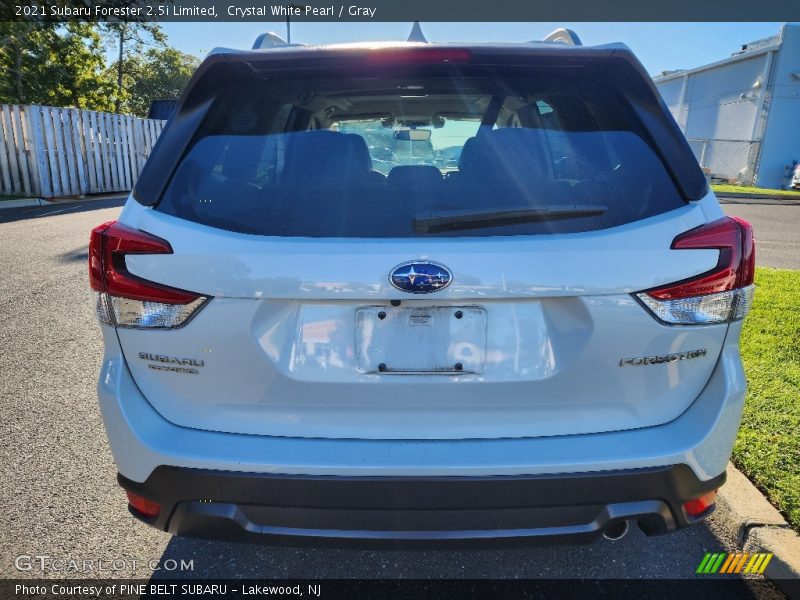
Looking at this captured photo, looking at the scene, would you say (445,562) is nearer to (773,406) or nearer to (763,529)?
(763,529)

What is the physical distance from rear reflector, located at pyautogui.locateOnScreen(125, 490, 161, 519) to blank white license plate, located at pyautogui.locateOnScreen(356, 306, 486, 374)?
2.54ft

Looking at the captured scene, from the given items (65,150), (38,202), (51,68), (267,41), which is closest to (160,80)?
(51,68)

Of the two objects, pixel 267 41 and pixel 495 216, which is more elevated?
pixel 267 41

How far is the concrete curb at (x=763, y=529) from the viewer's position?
208 cm

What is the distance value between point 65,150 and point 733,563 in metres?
20.0

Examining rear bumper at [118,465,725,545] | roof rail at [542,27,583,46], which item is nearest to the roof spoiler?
roof rail at [542,27,583,46]


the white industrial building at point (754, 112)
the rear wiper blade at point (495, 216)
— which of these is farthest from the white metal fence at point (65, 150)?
the white industrial building at point (754, 112)

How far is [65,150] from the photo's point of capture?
681 inches

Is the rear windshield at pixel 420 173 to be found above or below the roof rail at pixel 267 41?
below

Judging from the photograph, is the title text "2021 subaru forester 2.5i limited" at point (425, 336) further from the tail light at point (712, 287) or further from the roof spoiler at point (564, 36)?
the roof spoiler at point (564, 36)

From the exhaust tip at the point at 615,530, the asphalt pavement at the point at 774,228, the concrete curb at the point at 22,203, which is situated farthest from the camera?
the concrete curb at the point at 22,203

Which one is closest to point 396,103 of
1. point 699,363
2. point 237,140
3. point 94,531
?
point 237,140

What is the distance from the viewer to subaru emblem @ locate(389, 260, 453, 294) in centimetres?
148

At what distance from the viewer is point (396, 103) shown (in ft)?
7.74
